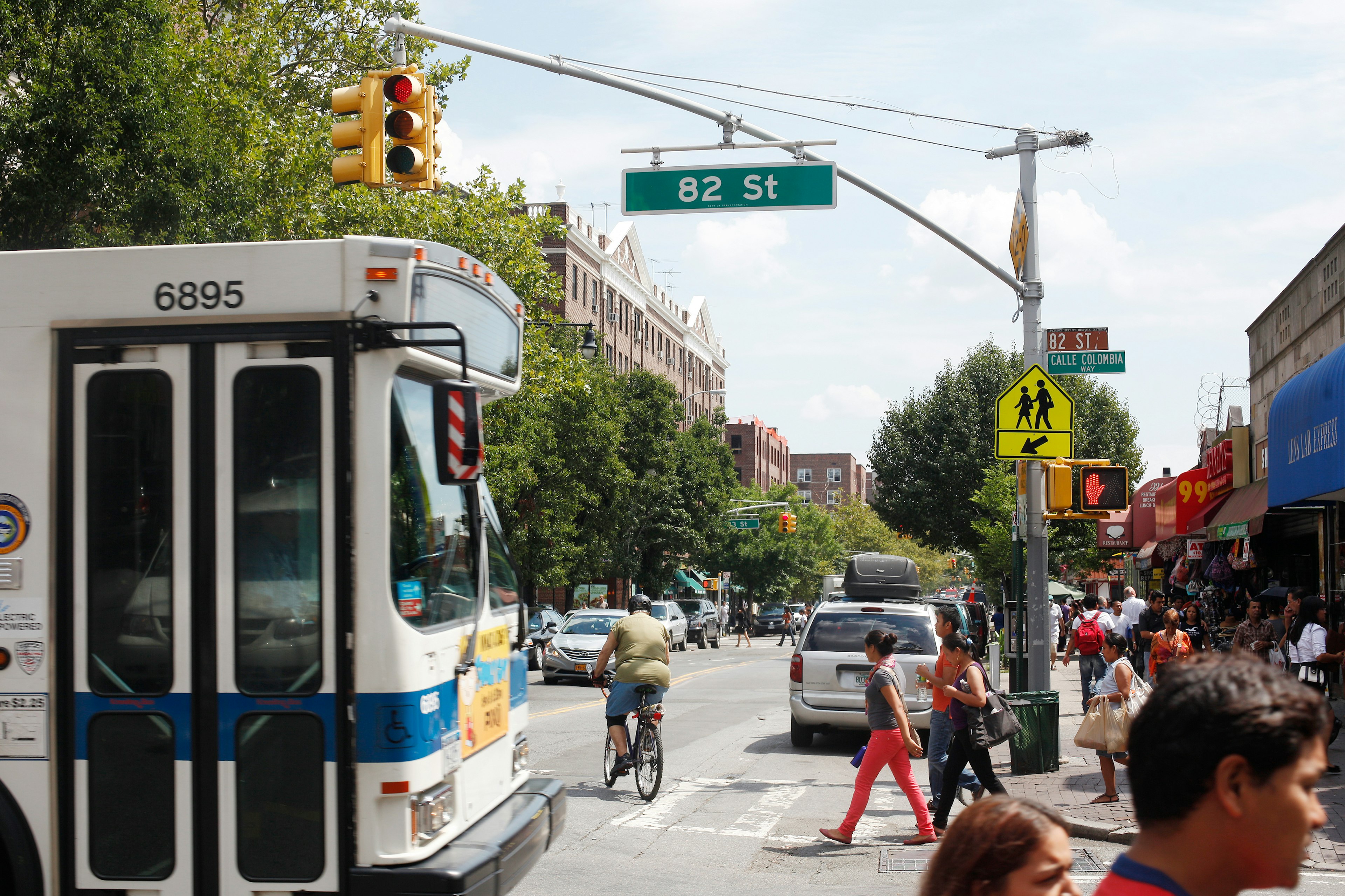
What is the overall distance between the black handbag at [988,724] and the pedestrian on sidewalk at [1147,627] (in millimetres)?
8375

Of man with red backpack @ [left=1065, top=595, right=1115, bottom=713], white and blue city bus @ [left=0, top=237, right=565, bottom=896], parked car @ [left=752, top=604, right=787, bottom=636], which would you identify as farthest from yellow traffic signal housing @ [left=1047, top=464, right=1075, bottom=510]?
parked car @ [left=752, top=604, right=787, bottom=636]

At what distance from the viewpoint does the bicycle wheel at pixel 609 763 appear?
1119cm

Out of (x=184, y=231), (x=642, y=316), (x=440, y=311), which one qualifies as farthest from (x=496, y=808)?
(x=642, y=316)

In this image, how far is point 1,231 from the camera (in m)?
16.1

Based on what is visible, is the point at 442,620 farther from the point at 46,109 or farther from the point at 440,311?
the point at 46,109

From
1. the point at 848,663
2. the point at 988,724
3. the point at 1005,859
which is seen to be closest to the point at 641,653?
the point at 988,724

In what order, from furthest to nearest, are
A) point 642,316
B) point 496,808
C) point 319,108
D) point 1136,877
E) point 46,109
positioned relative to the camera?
point 642,316 → point 319,108 → point 46,109 → point 496,808 → point 1136,877

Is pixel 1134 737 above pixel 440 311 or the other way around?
the other way around

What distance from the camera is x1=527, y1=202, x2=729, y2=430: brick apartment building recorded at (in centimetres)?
6350

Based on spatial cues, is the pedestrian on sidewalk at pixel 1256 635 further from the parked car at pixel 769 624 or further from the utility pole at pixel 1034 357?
the parked car at pixel 769 624

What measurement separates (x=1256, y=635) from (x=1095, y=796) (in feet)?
15.5

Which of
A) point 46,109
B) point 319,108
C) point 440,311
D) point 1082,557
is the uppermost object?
point 319,108

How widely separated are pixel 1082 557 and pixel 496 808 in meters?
46.7

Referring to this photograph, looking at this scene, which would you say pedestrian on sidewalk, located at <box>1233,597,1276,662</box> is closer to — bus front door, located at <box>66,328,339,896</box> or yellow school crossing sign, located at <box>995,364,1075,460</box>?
yellow school crossing sign, located at <box>995,364,1075,460</box>
